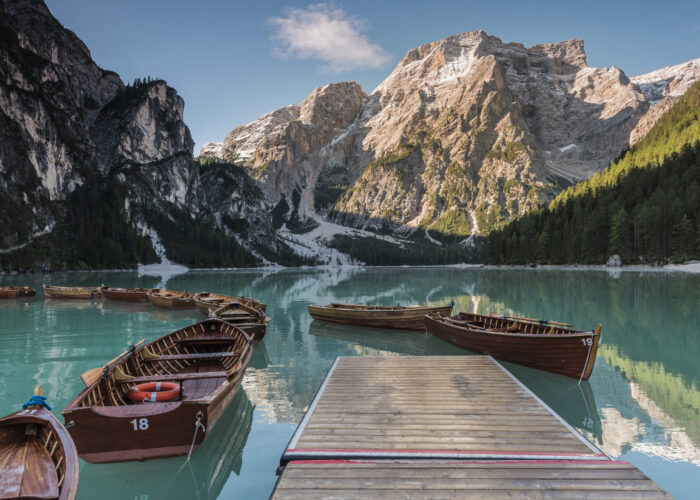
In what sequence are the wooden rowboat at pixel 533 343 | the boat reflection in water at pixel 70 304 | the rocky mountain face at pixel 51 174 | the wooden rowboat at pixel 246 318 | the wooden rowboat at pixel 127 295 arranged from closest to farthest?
the wooden rowboat at pixel 533 343, the wooden rowboat at pixel 246 318, the boat reflection in water at pixel 70 304, the wooden rowboat at pixel 127 295, the rocky mountain face at pixel 51 174

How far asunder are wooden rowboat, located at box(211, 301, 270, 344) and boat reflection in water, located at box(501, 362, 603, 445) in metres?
14.4

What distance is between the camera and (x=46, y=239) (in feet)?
460

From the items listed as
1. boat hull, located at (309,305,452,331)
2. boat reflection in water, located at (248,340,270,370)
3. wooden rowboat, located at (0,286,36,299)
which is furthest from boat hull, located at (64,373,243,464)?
wooden rowboat, located at (0,286,36,299)

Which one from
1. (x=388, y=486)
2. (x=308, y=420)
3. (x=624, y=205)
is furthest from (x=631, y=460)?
(x=624, y=205)

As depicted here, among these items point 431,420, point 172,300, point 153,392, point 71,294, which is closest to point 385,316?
point 431,420

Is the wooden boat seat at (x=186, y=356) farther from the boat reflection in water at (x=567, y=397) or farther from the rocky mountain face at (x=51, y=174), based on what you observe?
the rocky mountain face at (x=51, y=174)

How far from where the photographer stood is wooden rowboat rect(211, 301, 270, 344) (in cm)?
2467

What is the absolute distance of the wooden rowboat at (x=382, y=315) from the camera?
2867cm

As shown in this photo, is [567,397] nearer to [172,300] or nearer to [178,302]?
[178,302]

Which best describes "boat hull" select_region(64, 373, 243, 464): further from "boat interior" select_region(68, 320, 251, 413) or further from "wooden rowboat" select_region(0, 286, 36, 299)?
"wooden rowboat" select_region(0, 286, 36, 299)

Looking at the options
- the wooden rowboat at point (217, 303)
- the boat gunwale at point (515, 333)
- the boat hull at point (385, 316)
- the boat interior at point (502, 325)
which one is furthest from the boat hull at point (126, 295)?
the boat interior at point (502, 325)

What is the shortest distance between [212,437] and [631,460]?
11.3 meters

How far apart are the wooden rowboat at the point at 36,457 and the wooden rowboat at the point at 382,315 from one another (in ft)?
77.9

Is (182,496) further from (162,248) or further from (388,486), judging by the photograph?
(162,248)
